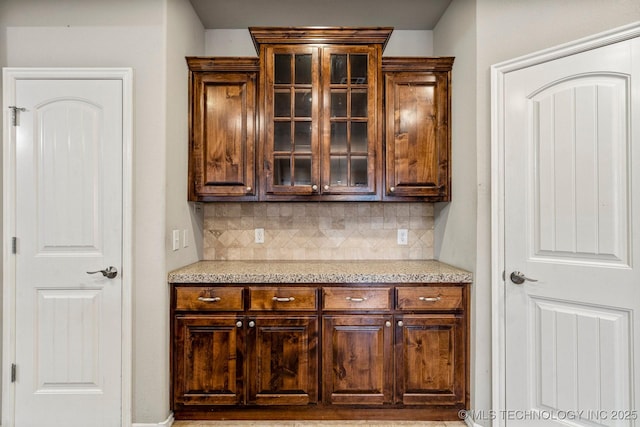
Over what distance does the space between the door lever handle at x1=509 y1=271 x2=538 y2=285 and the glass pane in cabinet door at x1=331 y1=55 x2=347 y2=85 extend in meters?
1.65

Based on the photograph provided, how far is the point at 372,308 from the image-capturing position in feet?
6.95

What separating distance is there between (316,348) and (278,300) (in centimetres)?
39

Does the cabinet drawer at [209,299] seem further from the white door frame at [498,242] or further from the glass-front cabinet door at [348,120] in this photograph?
the white door frame at [498,242]

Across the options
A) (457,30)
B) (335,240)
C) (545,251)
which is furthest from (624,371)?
(457,30)

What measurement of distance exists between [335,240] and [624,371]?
186cm

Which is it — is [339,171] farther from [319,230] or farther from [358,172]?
[319,230]

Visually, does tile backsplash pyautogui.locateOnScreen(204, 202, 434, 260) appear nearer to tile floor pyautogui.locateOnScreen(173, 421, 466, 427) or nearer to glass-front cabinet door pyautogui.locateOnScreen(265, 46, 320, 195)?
glass-front cabinet door pyautogui.locateOnScreen(265, 46, 320, 195)

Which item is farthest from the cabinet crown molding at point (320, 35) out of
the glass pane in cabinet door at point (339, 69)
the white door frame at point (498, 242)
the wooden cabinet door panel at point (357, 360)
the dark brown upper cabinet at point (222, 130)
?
the wooden cabinet door panel at point (357, 360)

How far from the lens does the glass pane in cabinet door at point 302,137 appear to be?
2.36m

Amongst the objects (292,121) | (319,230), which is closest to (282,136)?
(292,121)

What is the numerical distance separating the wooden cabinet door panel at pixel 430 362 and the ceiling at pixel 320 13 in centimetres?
222

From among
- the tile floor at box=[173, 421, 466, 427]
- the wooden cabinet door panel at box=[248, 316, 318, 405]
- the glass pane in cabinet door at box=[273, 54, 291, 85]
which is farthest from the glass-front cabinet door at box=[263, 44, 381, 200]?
the tile floor at box=[173, 421, 466, 427]

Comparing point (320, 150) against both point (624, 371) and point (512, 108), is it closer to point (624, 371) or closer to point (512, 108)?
point (512, 108)

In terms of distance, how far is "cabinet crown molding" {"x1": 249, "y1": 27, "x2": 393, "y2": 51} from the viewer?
228 cm
